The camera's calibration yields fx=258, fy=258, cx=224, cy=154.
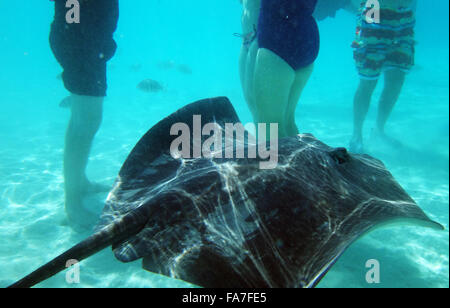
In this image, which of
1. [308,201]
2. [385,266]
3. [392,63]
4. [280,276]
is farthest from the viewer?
[392,63]

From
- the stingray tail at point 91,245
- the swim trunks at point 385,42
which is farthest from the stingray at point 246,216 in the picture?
the swim trunks at point 385,42

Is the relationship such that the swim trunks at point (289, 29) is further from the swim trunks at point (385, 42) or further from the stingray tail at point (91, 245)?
the swim trunks at point (385, 42)

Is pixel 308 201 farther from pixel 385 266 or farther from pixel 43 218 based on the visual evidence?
pixel 43 218

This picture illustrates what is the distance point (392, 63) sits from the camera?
695 cm

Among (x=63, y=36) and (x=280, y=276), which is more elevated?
(x=63, y=36)

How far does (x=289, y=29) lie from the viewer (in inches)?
146

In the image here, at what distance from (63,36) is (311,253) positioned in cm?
453

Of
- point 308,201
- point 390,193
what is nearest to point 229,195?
point 308,201

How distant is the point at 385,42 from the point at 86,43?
6730 mm

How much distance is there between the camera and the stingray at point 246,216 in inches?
65.6

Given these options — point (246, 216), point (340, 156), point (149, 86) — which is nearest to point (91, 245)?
point (246, 216)

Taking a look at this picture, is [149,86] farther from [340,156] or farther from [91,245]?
[91,245]

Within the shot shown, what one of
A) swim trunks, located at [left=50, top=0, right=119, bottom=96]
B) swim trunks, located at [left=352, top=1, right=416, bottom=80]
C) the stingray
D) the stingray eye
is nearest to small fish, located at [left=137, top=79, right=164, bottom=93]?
swim trunks, located at [left=50, top=0, right=119, bottom=96]

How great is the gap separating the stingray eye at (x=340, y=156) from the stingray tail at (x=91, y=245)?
1879 millimetres
